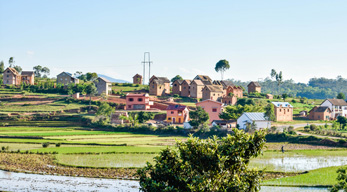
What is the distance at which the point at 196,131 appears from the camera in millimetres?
60812

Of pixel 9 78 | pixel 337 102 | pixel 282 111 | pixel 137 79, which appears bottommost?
pixel 282 111

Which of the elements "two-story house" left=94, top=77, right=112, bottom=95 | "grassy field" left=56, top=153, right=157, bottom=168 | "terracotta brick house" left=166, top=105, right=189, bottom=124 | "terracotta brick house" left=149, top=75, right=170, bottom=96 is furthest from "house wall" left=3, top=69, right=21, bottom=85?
"grassy field" left=56, top=153, right=157, bottom=168

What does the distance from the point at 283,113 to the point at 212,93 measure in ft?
64.7

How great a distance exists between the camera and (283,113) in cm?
7512

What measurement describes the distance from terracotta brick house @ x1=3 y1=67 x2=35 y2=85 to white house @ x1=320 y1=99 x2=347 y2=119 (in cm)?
6612

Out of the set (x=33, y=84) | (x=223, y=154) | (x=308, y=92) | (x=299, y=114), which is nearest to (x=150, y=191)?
(x=223, y=154)

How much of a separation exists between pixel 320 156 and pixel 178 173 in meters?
25.0

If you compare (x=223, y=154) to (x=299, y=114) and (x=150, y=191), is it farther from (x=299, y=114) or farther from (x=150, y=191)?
(x=299, y=114)

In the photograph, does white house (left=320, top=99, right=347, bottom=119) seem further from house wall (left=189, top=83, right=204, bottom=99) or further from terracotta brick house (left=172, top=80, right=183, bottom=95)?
terracotta brick house (left=172, top=80, right=183, bottom=95)

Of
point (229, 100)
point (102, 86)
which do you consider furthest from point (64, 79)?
point (229, 100)

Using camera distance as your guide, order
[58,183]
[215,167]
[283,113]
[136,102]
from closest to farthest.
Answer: [215,167]
[58,183]
[283,113]
[136,102]

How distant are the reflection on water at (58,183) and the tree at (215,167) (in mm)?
6720

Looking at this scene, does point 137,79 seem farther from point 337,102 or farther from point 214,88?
point 337,102

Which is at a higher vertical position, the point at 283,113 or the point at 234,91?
the point at 234,91
